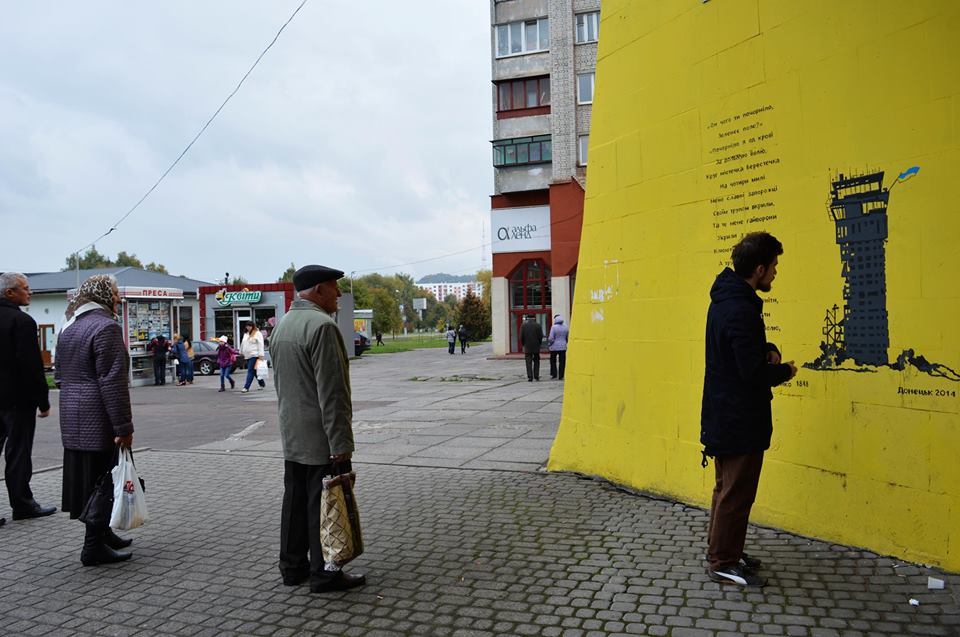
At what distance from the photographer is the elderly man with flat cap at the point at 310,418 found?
4.11 m

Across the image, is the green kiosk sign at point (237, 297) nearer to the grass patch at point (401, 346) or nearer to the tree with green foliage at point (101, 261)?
the grass patch at point (401, 346)

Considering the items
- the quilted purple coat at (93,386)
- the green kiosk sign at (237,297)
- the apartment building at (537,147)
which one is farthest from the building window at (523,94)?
the quilted purple coat at (93,386)

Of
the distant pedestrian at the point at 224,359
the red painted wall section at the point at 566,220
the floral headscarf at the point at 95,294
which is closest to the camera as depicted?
the floral headscarf at the point at 95,294

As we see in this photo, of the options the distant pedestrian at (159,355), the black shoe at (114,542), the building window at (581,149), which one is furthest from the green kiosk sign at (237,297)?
the black shoe at (114,542)

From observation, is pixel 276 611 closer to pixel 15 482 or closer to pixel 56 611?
pixel 56 611

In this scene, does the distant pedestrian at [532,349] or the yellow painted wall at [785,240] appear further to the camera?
the distant pedestrian at [532,349]

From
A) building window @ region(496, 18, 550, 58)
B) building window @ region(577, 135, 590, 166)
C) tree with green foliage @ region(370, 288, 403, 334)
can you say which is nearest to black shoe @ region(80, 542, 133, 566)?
building window @ region(577, 135, 590, 166)

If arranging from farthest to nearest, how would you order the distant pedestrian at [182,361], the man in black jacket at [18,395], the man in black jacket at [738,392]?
the distant pedestrian at [182,361]
the man in black jacket at [18,395]
the man in black jacket at [738,392]

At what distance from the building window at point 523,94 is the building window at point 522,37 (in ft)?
4.28

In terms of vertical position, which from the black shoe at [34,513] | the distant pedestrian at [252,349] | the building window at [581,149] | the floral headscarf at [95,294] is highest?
the building window at [581,149]

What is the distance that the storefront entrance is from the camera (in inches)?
1305

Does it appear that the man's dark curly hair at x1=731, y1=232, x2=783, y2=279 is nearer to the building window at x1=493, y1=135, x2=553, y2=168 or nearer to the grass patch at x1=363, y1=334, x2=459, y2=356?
the building window at x1=493, y1=135, x2=553, y2=168

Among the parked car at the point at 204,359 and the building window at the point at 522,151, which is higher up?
the building window at the point at 522,151

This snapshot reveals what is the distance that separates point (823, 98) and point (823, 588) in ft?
9.70
